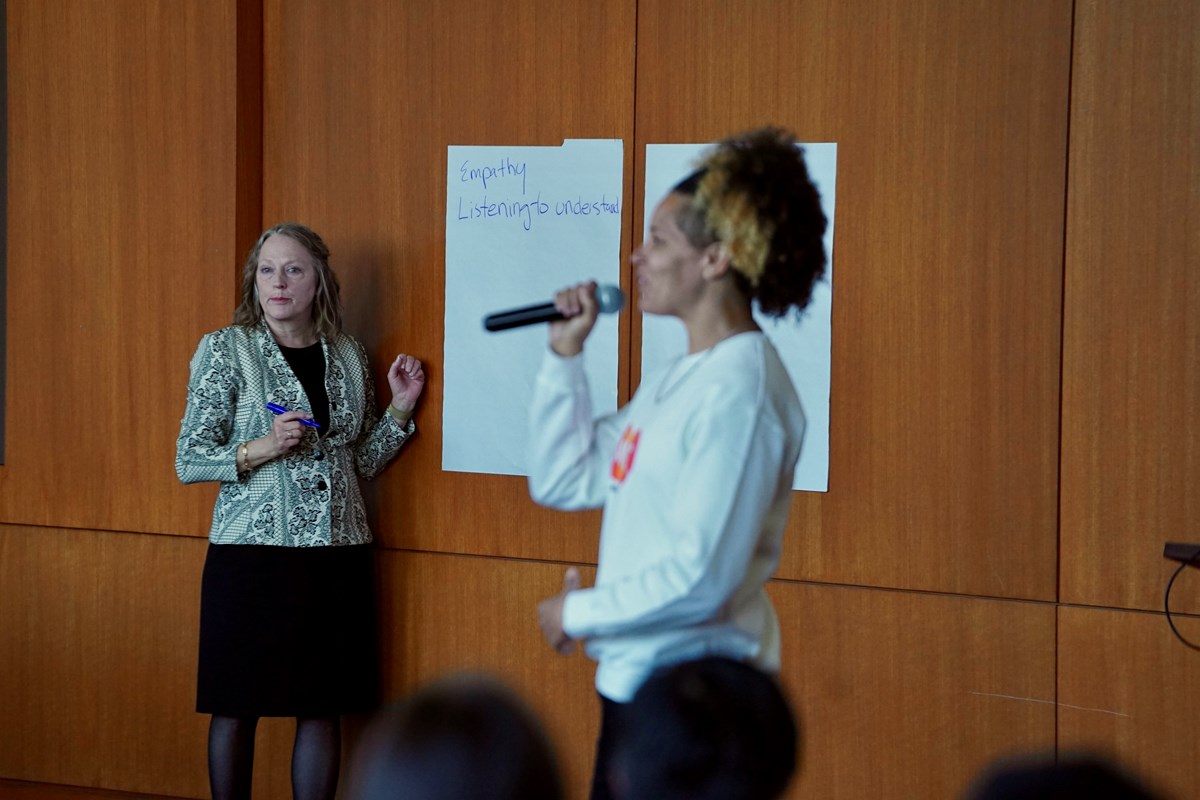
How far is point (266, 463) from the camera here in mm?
3098

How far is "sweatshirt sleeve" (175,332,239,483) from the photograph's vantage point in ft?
10.1

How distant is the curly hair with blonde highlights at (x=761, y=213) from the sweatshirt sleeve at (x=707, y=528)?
0.21 m

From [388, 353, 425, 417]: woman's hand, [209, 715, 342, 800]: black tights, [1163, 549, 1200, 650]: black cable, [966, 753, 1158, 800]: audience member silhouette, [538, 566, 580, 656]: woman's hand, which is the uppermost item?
[388, 353, 425, 417]: woman's hand

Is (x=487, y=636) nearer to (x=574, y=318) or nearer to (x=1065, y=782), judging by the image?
(x=574, y=318)

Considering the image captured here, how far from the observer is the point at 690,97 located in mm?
3139

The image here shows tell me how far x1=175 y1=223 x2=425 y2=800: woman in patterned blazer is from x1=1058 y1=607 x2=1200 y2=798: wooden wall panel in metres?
1.82

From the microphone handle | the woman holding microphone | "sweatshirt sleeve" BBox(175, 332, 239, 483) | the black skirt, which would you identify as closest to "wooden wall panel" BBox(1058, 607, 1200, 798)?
the woman holding microphone

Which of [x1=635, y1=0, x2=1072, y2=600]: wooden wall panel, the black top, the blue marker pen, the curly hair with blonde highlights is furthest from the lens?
the black top

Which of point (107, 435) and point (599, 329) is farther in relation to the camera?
point (107, 435)

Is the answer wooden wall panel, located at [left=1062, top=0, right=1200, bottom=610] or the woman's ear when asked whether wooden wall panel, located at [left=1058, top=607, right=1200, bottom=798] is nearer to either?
wooden wall panel, located at [left=1062, top=0, right=1200, bottom=610]

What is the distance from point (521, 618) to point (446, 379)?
2.29 feet

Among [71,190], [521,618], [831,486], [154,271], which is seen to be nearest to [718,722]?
[831,486]

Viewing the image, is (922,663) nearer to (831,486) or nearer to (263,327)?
(831,486)

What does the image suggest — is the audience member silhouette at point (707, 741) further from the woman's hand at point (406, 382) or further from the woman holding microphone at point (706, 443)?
the woman's hand at point (406, 382)
